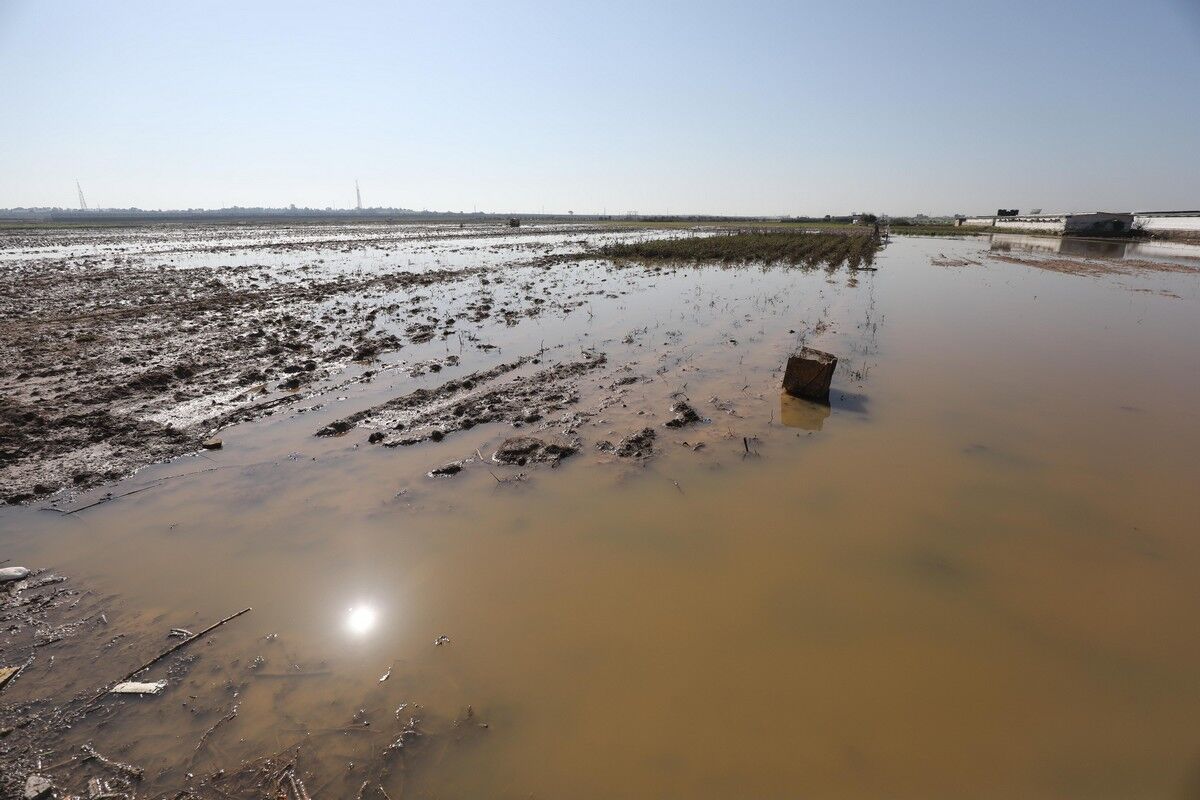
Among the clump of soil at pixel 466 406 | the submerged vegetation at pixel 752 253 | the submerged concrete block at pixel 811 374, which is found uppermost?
the submerged vegetation at pixel 752 253

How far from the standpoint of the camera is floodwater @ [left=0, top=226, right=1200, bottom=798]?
9.80 feet

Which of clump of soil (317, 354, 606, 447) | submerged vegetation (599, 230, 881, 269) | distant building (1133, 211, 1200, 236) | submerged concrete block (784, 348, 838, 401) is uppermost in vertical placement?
distant building (1133, 211, 1200, 236)

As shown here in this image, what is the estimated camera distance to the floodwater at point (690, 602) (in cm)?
299

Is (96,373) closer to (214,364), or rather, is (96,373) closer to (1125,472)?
(214,364)

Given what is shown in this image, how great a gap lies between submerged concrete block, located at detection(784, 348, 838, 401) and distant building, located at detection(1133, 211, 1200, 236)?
66.2 m

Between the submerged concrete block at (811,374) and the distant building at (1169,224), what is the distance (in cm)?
6618

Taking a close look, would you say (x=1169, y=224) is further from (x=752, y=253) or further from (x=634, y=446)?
(x=634, y=446)

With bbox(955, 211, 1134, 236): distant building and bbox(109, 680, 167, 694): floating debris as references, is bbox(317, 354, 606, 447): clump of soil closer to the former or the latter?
bbox(109, 680, 167, 694): floating debris

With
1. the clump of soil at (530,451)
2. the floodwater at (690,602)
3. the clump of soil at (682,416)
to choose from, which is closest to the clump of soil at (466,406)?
the floodwater at (690,602)

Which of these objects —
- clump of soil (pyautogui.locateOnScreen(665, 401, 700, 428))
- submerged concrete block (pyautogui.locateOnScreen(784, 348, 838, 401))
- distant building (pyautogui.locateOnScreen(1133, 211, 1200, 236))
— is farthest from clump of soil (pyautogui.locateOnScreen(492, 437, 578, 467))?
distant building (pyautogui.locateOnScreen(1133, 211, 1200, 236))

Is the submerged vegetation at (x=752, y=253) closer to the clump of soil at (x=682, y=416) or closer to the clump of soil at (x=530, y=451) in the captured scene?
the clump of soil at (x=682, y=416)

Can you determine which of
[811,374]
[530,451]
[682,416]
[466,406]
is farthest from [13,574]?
[811,374]

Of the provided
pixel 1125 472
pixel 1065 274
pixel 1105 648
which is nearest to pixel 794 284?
pixel 1065 274

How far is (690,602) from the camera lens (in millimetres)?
4113
